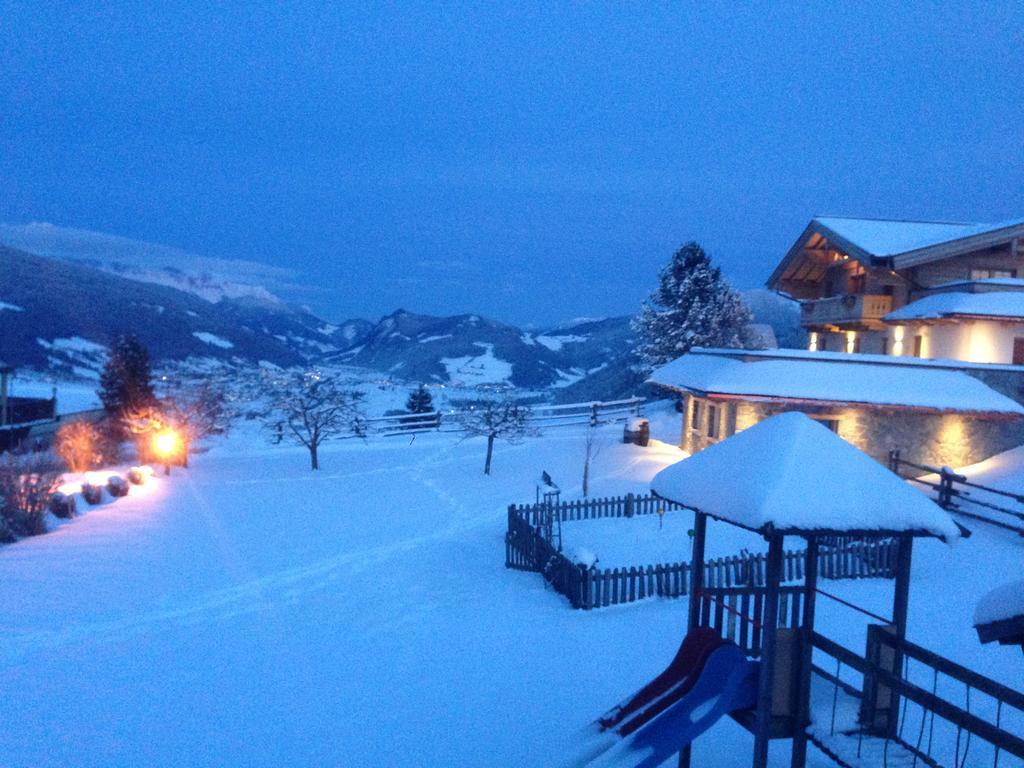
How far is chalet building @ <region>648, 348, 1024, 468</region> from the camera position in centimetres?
1909

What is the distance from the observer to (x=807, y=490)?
5637 mm

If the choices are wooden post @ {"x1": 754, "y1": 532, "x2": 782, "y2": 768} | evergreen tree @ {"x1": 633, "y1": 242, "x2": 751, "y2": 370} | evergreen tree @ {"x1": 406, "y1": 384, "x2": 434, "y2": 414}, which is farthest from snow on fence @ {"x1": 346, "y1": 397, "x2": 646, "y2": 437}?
wooden post @ {"x1": 754, "y1": 532, "x2": 782, "y2": 768}

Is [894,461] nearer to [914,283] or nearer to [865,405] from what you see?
[865,405]

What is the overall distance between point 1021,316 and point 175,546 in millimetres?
25131

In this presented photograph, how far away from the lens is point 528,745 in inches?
283

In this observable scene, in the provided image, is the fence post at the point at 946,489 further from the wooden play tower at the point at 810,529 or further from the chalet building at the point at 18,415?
the chalet building at the point at 18,415

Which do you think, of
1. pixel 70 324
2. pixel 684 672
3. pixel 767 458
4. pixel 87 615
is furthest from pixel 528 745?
pixel 70 324

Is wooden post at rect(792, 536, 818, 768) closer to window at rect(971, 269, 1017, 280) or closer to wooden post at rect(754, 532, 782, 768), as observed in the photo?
wooden post at rect(754, 532, 782, 768)

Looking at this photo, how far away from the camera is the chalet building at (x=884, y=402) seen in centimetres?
1909

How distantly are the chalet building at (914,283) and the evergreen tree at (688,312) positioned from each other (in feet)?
10.1

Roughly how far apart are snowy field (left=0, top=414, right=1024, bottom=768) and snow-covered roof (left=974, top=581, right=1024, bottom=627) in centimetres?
334

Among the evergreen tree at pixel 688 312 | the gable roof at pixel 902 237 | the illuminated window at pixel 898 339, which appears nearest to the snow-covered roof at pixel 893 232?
the gable roof at pixel 902 237

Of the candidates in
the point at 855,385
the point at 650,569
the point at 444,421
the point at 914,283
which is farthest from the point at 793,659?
the point at 914,283

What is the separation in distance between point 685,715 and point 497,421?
1724cm
